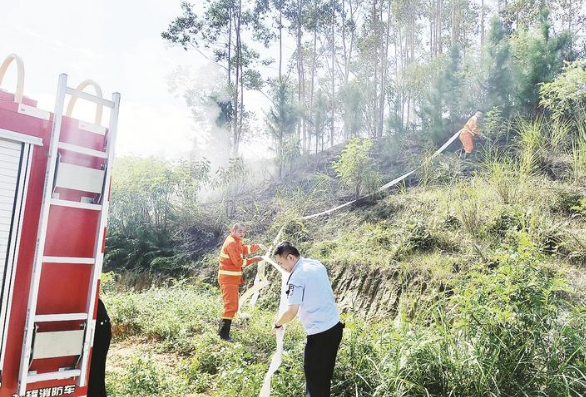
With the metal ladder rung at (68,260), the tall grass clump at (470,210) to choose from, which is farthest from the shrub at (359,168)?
the metal ladder rung at (68,260)

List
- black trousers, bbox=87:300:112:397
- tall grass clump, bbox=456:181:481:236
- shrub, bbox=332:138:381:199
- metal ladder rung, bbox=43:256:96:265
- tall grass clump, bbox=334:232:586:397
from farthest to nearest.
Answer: shrub, bbox=332:138:381:199
tall grass clump, bbox=456:181:481:236
tall grass clump, bbox=334:232:586:397
black trousers, bbox=87:300:112:397
metal ladder rung, bbox=43:256:96:265

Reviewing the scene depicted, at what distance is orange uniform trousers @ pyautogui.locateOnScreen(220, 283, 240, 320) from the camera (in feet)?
21.8

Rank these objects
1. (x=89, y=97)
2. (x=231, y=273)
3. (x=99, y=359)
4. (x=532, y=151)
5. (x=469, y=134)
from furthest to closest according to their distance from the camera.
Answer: (x=469, y=134), (x=532, y=151), (x=231, y=273), (x=99, y=359), (x=89, y=97)

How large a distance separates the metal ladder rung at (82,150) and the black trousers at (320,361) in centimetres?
249

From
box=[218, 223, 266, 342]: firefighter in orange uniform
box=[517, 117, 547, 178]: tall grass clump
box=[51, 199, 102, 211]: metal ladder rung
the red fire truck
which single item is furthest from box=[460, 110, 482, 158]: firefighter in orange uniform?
box=[51, 199, 102, 211]: metal ladder rung

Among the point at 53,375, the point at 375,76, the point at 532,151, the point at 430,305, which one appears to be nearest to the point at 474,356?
the point at 430,305

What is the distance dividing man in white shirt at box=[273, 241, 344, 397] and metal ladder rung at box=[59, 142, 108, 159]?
206cm

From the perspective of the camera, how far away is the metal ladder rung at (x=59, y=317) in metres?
2.68

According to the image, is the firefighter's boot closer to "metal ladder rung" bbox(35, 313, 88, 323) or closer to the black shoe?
the black shoe

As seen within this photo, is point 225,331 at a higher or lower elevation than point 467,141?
lower

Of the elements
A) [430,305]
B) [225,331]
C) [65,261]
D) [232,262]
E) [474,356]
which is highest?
[65,261]

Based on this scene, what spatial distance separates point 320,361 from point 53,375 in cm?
222

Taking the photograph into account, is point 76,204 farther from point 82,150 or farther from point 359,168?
point 359,168

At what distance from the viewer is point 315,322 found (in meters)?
3.96
